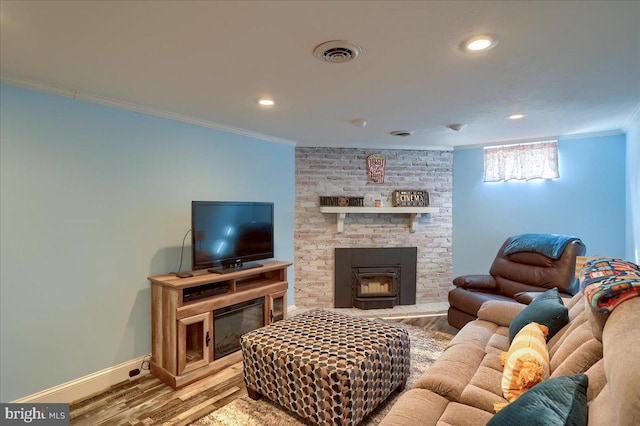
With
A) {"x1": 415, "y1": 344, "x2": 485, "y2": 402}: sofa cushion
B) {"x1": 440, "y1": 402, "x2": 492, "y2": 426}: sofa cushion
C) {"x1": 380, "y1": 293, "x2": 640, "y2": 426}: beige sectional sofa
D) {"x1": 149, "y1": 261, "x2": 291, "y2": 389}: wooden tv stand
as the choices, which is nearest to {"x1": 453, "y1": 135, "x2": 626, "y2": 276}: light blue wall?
{"x1": 380, "y1": 293, "x2": 640, "y2": 426}: beige sectional sofa

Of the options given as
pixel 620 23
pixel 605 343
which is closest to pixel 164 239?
pixel 605 343

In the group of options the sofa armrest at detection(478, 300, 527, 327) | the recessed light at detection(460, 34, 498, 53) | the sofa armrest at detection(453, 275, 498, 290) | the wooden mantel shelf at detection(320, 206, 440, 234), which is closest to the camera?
the recessed light at detection(460, 34, 498, 53)

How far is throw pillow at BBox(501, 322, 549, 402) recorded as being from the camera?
1.42 m

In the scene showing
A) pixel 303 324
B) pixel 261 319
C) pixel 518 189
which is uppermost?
pixel 518 189

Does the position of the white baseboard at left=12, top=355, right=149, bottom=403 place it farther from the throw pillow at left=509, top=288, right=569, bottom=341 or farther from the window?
the window

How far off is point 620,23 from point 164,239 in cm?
344

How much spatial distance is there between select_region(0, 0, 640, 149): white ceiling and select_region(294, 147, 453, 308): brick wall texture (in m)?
1.47

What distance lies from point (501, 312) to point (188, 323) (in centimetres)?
259

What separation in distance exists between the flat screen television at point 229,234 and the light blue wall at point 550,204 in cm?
300

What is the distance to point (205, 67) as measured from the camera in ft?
6.48

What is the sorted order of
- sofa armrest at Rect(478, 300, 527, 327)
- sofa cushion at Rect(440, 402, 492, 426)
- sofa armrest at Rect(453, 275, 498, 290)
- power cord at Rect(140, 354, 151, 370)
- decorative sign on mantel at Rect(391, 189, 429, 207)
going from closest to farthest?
sofa cushion at Rect(440, 402, 492, 426)
sofa armrest at Rect(478, 300, 527, 327)
power cord at Rect(140, 354, 151, 370)
sofa armrest at Rect(453, 275, 498, 290)
decorative sign on mantel at Rect(391, 189, 429, 207)

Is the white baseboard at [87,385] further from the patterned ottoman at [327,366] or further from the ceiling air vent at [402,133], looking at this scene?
the ceiling air vent at [402,133]

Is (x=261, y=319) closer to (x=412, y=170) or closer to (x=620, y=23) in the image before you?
(x=412, y=170)

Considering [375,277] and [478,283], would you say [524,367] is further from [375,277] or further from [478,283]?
[375,277]
